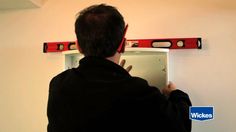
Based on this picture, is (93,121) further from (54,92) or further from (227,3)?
(227,3)

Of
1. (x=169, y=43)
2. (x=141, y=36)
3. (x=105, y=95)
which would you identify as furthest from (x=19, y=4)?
(x=105, y=95)

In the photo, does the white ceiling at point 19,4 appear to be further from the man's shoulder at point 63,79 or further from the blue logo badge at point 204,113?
the blue logo badge at point 204,113

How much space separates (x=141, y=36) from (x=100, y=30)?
850 mm

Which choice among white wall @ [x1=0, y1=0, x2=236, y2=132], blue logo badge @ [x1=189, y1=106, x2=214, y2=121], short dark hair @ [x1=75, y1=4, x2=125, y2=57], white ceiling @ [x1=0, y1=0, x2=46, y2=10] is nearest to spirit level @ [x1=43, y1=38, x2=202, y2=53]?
white wall @ [x1=0, y1=0, x2=236, y2=132]

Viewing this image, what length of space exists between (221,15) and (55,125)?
3.66ft

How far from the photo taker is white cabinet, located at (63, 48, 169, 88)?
1429 mm

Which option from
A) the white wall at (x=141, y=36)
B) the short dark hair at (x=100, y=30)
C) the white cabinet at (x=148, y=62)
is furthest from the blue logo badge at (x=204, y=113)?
the short dark hair at (x=100, y=30)

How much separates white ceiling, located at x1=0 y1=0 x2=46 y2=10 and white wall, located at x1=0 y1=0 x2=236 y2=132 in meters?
0.04

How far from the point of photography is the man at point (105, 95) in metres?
0.69

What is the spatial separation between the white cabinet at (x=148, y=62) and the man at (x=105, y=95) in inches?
26.0

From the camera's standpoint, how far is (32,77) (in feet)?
5.52

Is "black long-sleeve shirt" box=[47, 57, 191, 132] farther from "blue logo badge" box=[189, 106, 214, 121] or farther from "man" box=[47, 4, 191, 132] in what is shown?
"blue logo badge" box=[189, 106, 214, 121]

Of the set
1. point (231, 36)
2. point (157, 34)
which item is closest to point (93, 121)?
point (157, 34)

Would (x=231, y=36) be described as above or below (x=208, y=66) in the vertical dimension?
above
